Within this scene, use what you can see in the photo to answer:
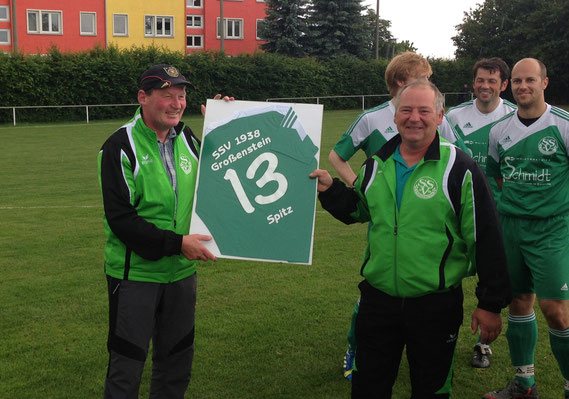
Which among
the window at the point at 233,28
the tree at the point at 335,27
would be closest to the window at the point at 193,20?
the window at the point at 233,28

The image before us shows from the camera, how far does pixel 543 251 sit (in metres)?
4.61

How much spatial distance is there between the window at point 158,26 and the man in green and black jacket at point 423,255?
182 feet

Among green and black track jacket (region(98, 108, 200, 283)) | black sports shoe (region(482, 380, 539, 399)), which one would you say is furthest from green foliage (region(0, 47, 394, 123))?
green and black track jacket (region(98, 108, 200, 283))

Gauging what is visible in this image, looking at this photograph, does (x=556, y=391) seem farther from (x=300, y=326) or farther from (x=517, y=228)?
(x=300, y=326)

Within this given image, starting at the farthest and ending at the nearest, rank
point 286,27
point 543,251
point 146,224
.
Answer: point 286,27 < point 543,251 < point 146,224

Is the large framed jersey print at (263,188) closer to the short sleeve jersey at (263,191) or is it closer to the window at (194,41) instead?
the short sleeve jersey at (263,191)

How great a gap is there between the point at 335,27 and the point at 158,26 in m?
16.5

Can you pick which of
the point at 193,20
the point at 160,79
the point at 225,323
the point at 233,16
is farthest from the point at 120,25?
the point at 160,79

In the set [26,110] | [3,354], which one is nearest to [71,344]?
[3,354]

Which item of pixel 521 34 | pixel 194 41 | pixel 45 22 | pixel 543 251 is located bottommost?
pixel 543 251

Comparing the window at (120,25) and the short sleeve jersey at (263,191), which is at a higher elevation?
the window at (120,25)

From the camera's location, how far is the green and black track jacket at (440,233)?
3309 millimetres

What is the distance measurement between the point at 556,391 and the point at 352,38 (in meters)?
47.6

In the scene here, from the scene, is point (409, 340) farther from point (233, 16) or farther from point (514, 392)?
point (233, 16)
